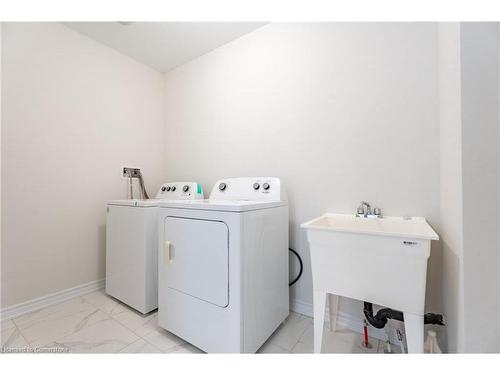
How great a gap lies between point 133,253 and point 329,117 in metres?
1.83

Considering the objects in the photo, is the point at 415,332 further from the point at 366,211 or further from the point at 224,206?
the point at 224,206

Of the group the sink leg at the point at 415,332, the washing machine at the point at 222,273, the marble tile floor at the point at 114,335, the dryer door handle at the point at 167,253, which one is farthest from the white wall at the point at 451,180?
the dryer door handle at the point at 167,253

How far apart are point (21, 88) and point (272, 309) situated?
97.7 inches

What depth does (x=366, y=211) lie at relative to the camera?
139 cm

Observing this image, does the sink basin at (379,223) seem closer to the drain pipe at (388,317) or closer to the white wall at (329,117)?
the white wall at (329,117)

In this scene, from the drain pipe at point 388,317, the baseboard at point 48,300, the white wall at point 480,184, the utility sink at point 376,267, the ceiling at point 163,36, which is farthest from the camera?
the ceiling at point 163,36

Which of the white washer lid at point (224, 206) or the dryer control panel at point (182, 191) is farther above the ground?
the dryer control panel at point (182, 191)

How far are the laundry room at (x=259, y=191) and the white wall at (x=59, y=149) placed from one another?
0.01 metres

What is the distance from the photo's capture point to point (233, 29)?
6.35ft

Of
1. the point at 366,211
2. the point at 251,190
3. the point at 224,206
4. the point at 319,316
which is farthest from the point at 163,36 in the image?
the point at 319,316

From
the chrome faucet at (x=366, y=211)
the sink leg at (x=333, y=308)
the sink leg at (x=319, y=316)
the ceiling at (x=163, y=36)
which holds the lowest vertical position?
the sink leg at (x=333, y=308)

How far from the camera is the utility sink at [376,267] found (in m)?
0.90
